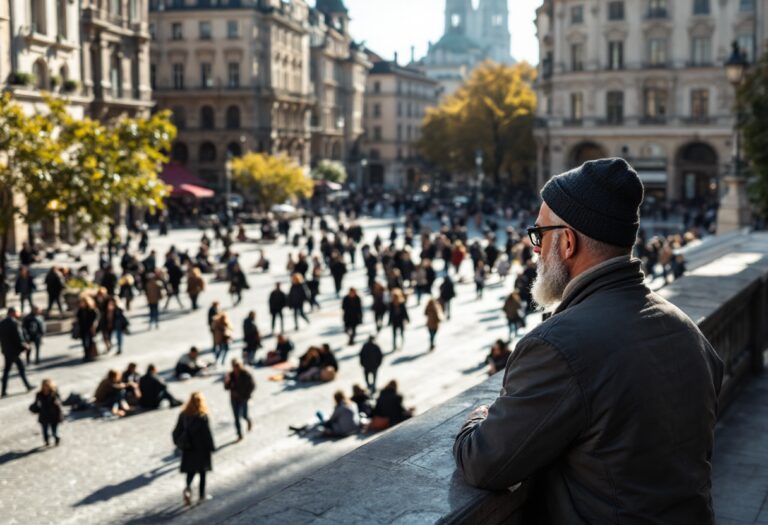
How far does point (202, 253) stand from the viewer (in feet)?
124

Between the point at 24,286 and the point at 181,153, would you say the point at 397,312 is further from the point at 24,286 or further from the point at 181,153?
the point at 181,153

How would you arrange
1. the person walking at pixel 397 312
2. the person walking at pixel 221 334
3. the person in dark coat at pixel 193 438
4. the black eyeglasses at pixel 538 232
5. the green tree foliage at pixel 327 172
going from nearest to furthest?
the black eyeglasses at pixel 538 232 < the person in dark coat at pixel 193 438 < the person walking at pixel 221 334 < the person walking at pixel 397 312 < the green tree foliage at pixel 327 172

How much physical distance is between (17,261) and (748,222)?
26319mm

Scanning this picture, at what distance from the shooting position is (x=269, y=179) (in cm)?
6138

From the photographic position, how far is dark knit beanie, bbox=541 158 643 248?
323 centimetres

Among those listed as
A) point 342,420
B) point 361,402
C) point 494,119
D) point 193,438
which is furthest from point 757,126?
point 494,119

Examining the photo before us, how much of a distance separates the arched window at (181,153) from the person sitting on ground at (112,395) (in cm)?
6313

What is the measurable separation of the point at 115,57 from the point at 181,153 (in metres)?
25.6

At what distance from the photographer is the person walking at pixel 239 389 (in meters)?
16.5

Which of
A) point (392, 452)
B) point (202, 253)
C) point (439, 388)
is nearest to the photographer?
point (392, 452)

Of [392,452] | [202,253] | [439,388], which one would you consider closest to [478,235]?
[202,253]

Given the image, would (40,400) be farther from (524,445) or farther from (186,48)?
(186,48)

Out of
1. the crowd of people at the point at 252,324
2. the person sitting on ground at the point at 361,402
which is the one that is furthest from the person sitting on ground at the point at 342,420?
the person sitting on ground at the point at 361,402

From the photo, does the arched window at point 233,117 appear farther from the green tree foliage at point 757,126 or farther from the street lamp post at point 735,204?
the green tree foliage at point 757,126
